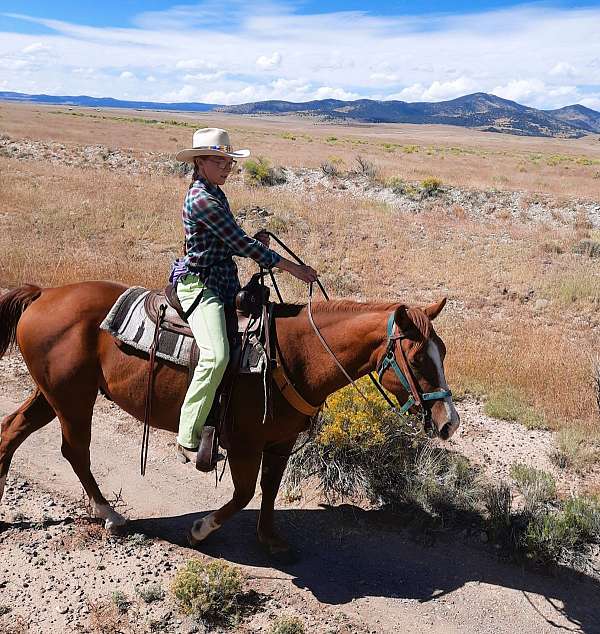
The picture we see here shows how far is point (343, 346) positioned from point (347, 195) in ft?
74.1

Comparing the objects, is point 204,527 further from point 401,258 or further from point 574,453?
point 401,258

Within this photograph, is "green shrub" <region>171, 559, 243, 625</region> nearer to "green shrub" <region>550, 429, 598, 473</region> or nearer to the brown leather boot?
the brown leather boot

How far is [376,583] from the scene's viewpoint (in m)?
4.58

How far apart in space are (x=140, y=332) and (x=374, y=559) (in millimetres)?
2781

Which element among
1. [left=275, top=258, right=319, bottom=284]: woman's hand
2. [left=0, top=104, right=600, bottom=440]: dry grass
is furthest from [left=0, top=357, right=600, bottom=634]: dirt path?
[left=0, top=104, right=600, bottom=440]: dry grass

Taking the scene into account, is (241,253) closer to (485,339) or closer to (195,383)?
(195,383)

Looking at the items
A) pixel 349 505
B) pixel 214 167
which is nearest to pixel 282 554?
pixel 349 505

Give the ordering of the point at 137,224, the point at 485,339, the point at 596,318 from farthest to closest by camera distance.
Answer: the point at 137,224 < the point at 596,318 < the point at 485,339

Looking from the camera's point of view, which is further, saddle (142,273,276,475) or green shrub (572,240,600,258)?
green shrub (572,240,600,258)

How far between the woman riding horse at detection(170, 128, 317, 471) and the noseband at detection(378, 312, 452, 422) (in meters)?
0.76

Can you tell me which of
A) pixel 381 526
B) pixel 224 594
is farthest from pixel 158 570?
pixel 381 526

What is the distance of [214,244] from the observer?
4277mm

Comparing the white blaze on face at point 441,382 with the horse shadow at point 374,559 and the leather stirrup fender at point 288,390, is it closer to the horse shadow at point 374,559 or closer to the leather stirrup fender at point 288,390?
the leather stirrup fender at point 288,390

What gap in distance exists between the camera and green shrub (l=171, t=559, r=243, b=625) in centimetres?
406
